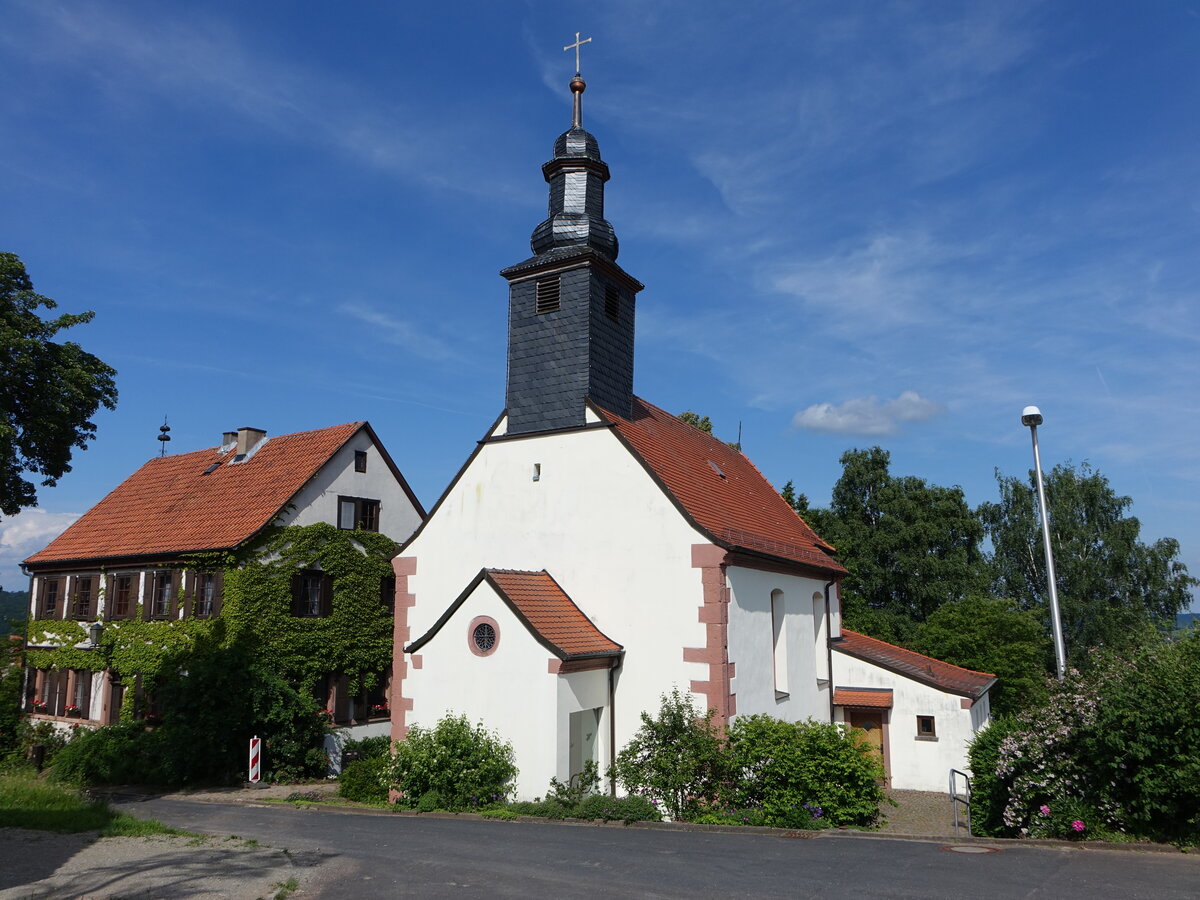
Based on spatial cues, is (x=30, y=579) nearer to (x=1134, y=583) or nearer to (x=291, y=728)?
(x=291, y=728)

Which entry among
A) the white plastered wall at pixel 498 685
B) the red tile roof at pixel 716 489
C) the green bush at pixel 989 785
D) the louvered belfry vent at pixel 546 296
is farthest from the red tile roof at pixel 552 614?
the green bush at pixel 989 785

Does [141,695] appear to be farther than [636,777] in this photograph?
Yes

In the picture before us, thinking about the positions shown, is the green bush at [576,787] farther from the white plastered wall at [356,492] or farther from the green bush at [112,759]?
the white plastered wall at [356,492]

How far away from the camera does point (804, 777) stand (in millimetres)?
12727

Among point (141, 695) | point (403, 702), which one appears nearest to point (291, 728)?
point (141, 695)

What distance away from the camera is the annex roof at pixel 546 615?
1423cm

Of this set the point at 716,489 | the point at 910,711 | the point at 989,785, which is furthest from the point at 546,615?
the point at 910,711

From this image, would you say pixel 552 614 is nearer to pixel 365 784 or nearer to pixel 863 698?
pixel 365 784

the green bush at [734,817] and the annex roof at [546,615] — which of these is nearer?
the green bush at [734,817]

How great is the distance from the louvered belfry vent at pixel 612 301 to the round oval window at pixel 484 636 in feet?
23.5

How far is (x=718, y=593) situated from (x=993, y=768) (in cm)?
496

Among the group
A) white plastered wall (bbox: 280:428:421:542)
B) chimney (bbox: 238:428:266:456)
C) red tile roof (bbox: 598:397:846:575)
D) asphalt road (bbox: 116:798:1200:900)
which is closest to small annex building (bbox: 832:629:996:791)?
red tile roof (bbox: 598:397:846:575)

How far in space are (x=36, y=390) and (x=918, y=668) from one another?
816 inches

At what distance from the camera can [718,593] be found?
583 inches
